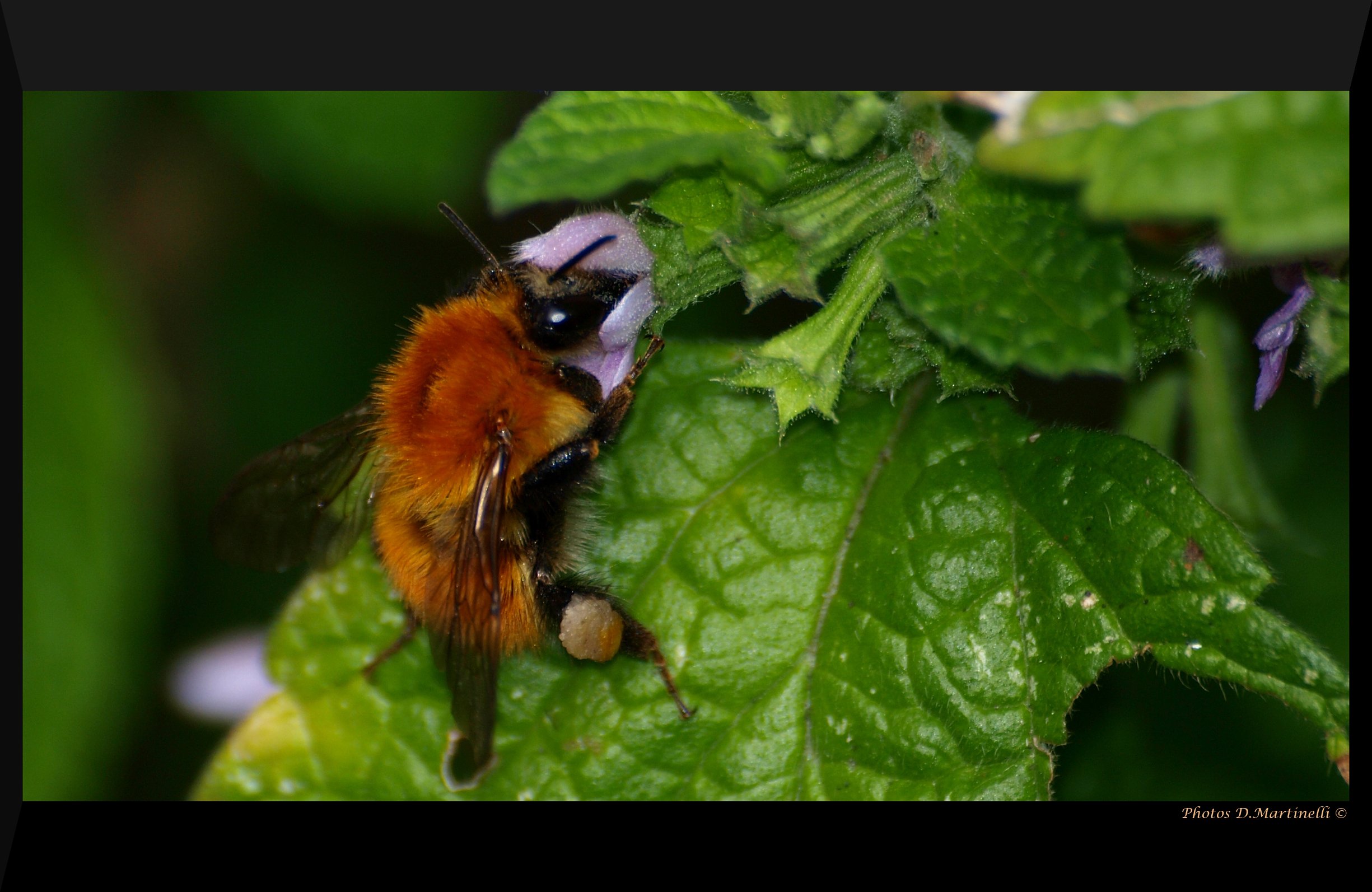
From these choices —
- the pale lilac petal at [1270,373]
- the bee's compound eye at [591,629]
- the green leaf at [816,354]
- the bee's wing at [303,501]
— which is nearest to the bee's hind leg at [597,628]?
the bee's compound eye at [591,629]

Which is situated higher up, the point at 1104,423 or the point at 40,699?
the point at 1104,423

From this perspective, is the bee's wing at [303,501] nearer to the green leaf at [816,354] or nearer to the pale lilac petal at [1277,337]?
the green leaf at [816,354]

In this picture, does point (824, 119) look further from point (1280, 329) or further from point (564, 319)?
point (1280, 329)

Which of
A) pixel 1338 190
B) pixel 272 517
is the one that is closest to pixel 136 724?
pixel 272 517

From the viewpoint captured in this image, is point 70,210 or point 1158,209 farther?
point 70,210

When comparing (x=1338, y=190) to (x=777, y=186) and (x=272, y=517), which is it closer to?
(x=777, y=186)

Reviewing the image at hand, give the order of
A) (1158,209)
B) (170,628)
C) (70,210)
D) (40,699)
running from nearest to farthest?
(1158,209) < (40,699) < (70,210) < (170,628)
